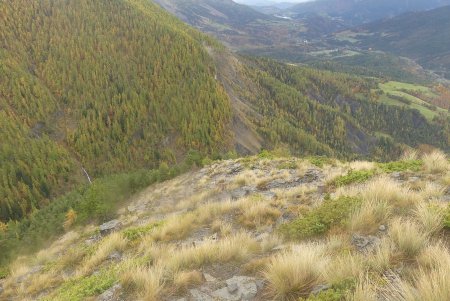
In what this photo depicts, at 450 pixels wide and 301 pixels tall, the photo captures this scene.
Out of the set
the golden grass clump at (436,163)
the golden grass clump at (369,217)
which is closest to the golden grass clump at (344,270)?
the golden grass clump at (369,217)

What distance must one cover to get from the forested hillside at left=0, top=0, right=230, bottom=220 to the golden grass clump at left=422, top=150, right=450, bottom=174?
68814 mm

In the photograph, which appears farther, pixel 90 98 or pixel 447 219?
pixel 90 98

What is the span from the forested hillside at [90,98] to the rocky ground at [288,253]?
64.3 m

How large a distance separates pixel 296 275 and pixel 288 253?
893 millimetres

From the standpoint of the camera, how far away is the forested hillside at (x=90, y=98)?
3187 inches

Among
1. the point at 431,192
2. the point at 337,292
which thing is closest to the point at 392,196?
the point at 431,192

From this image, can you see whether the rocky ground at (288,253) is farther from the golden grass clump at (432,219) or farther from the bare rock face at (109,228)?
the bare rock face at (109,228)

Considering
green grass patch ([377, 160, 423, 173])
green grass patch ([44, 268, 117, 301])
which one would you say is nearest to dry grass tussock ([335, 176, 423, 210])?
green grass patch ([377, 160, 423, 173])

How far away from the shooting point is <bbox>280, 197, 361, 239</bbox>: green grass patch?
31.1 ft

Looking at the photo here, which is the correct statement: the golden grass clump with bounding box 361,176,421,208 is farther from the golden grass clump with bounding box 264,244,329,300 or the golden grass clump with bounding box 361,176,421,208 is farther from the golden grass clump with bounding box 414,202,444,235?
the golden grass clump with bounding box 264,244,329,300

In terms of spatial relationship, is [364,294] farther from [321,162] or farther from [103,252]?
[321,162]

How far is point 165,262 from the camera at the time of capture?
27.9 ft

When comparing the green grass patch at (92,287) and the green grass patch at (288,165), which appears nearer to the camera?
the green grass patch at (92,287)

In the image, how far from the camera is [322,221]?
9719 mm
